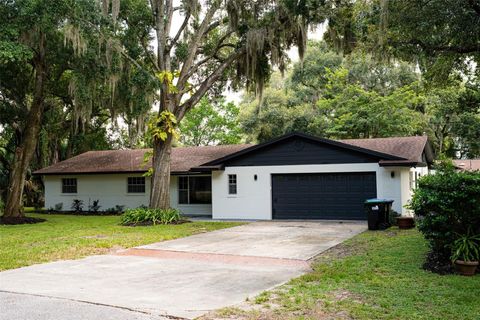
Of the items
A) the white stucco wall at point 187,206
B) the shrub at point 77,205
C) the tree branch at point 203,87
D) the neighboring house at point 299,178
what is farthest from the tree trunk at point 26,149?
the white stucco wall at point 187,206

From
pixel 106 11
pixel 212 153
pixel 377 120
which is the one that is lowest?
pixel 212 153

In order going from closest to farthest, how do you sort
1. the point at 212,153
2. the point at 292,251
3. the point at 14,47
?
the point at 292,251
the point at 14,47
the point at 212,153

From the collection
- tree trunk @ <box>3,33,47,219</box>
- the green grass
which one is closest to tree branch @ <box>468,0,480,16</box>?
the green grass

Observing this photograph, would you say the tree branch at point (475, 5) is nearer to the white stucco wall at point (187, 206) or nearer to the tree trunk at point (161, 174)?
the tree trunk at point (161, 174)

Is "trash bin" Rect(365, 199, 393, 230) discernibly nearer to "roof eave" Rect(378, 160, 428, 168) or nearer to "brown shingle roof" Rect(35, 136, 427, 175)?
"roof eave" Rect(378, 160, 428, 168)

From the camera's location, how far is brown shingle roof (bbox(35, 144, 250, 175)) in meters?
22.0

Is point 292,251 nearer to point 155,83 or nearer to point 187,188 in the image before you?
point 155,83

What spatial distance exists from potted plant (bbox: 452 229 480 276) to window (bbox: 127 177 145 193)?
17.4 meters

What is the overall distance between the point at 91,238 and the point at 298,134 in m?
8.74

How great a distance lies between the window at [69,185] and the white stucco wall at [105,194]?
0.21 meters

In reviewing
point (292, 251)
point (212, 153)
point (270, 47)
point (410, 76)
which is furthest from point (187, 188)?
point (410, 76)

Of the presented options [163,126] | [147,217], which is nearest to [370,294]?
[147,217]

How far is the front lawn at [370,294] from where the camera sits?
5.31m

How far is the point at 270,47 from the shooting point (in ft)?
57.0
